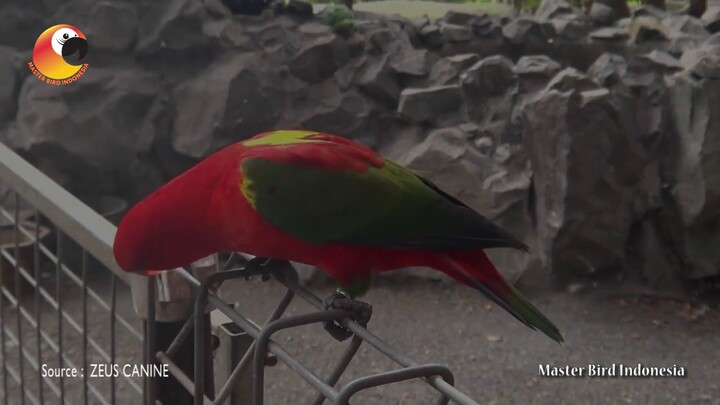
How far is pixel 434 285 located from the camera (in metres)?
3.69

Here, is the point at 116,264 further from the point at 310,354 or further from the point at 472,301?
the point at 472,301

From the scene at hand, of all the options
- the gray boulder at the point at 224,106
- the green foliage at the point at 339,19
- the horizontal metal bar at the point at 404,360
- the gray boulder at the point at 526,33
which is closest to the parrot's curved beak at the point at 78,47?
the gray boulder at the point at 224,106

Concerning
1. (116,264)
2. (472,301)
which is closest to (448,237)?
(116,264)

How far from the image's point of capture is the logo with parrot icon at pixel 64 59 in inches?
150

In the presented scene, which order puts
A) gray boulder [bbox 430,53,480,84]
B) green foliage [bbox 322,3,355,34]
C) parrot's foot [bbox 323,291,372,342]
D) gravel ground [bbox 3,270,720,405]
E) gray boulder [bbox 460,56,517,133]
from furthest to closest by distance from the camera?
1. green foliage [bbox 322,3,355,34]
2. gray boulder [bbox 430,53,480,84]
3. gray boulder [bbox 460,56,517,133]
4. gravel ground [bbox 3,270,720,405]
5. parrot's foot [bbox 323,291,372,342]

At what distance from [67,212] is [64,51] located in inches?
132

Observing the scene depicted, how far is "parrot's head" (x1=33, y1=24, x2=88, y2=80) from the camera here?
383 centimetres

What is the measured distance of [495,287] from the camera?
113cm

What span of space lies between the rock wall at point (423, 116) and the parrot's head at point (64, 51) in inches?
2.0

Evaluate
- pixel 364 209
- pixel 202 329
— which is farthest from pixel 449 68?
pixel 202 329

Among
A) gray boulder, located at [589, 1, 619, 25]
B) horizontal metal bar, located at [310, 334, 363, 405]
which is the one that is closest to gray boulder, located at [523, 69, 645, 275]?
gray boulder, located at [589, 1, 619, 25]

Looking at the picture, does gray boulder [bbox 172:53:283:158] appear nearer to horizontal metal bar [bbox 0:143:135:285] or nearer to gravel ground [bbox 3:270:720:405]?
gravel ground [bbox 3:270:720:405]

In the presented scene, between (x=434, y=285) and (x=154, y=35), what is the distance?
5.62ft

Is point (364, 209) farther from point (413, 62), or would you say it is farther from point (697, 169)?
point (413, 62)
